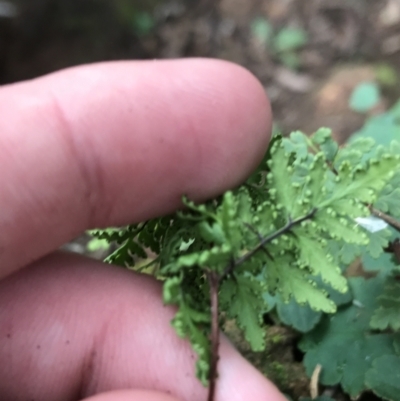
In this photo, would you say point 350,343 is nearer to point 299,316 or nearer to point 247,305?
point 299,316

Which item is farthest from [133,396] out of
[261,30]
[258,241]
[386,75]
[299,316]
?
[261,30]

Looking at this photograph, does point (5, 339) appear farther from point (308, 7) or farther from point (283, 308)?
point (308, 7)

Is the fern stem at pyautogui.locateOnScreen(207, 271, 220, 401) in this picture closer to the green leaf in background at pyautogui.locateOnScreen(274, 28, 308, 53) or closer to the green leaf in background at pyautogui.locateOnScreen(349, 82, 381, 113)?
the green leaf in background at pyautogui.locateOnScreen(349, 82, 381, 113)

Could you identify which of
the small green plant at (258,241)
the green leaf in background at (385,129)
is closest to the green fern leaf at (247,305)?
the small green plant at (258,241)

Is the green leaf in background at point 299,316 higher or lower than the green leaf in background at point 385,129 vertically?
lower

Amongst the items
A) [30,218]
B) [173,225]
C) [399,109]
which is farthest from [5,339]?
[399,109]

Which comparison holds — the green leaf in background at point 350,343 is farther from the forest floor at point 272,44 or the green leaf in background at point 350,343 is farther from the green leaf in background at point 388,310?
the forest floor at point 272,44

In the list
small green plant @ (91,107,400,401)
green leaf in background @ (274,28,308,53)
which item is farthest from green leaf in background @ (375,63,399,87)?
small green plant @ (91,107,400,401)
